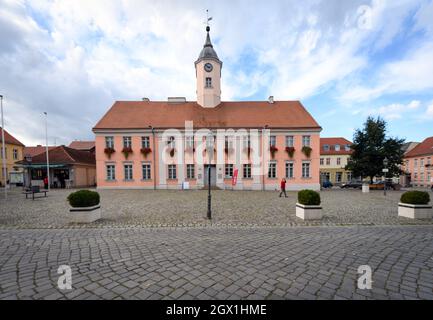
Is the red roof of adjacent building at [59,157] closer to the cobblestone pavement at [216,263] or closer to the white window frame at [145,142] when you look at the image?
the white window frame at [145,142]

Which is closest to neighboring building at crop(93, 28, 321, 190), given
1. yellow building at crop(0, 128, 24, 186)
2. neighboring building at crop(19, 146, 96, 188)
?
neighboring building at crop(19, 146, 96, 188)

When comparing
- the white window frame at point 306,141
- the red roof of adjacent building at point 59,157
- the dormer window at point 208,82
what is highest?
the dormer window at point 208,82

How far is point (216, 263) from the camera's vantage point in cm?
395

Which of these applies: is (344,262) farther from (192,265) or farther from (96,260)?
(96,260)

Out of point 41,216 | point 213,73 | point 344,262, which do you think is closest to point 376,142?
point 213,73

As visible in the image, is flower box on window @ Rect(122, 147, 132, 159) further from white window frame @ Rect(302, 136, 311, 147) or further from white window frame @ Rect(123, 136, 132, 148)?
white window frame @ Rect(302, 136, 311, 147)

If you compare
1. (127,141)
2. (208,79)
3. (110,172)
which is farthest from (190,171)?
(208,79)

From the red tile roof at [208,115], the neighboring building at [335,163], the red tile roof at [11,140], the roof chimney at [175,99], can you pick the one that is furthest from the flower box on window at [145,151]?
the neighboring building at [335,163]

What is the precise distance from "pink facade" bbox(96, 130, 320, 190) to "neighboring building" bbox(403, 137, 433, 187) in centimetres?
3106

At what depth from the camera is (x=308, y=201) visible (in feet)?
26.0

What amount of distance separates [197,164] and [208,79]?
1257cm

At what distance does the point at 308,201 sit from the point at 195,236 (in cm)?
494

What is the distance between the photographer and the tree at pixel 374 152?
84.0 feet

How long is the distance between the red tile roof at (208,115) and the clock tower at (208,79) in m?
1.05
